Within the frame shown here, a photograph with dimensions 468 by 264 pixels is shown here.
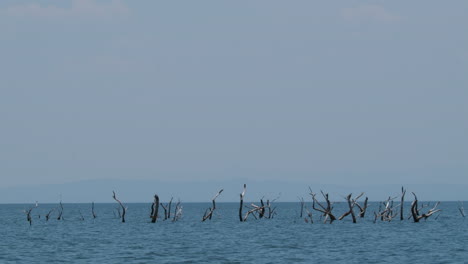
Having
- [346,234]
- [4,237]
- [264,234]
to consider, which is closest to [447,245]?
[346,234]

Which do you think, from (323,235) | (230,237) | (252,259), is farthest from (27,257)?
(323,235)

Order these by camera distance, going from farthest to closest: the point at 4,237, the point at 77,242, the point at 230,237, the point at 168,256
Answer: the point at 4,237 < the point at 230,237 < the point at 77,242 < the point at 168,256

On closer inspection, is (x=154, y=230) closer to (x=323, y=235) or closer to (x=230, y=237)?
(x=230, y=237)

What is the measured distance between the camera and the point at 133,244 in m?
52.0

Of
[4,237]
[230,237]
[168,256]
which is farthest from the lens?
[4,237]

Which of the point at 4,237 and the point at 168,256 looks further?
the point at 4,237

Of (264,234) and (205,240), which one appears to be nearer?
(205,240)

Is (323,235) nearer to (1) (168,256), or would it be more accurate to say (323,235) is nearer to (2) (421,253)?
(2) (421,253)

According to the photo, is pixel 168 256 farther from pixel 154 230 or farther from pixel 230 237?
pixel 154 230

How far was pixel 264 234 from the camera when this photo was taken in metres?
61.9

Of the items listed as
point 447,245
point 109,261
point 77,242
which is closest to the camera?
point 109,261

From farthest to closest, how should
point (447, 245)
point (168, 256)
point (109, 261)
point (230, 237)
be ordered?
point (230, 237)
point (447, 245)
point (168, 256)
point (109, 261)

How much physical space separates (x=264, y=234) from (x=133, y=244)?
1375cm

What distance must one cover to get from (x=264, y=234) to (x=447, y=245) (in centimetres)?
1615
